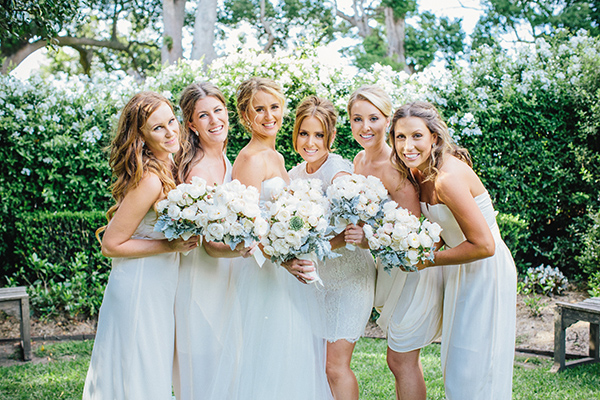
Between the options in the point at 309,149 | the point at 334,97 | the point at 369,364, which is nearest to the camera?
the point at 309,149

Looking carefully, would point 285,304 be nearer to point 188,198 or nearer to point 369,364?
point 188,198

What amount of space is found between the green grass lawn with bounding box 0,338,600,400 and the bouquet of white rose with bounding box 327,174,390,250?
2.10 meters

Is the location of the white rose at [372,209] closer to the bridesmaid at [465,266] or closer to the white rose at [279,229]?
the bridesmaid at [465,266]

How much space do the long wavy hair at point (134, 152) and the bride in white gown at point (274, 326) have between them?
0.60m

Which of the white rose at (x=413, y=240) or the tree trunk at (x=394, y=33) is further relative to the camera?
the tree trunk at (x=394, y=33)

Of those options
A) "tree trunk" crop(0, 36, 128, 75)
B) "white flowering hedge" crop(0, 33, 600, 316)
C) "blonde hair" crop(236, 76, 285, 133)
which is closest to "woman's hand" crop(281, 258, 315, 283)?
"blonde hair" crop(236, 76, 285, 133)

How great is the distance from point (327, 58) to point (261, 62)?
99cm

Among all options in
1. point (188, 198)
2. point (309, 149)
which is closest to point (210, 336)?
Result: point (188, 198)

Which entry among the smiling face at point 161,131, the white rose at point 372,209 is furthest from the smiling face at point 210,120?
the white rose at point 372,209

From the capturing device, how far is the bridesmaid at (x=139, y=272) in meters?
3.11

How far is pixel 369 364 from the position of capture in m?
5.49

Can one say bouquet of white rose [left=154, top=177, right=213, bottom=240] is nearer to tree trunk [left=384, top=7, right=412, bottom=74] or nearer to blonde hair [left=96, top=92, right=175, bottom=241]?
blonde hair [left=96, top=92, right=175, bottom=241]

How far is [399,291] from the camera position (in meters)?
3.60

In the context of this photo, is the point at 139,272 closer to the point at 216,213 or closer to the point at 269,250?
the point at 216,213
